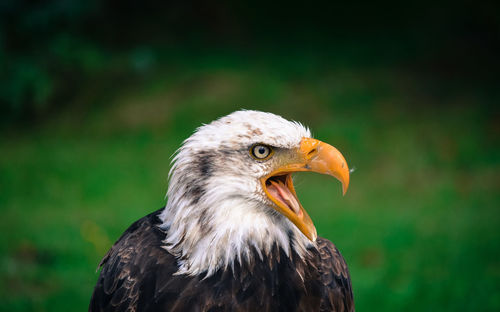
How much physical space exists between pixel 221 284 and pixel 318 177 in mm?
4765

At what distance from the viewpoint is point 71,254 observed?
17.6 feet

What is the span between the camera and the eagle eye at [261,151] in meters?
2.38

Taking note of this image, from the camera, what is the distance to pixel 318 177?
7.09m

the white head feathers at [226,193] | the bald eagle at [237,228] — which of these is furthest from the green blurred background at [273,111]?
the white head feathers at [226,193]

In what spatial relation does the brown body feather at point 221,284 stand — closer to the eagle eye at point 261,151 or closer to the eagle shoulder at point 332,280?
the eagle shoulder at point 332,280

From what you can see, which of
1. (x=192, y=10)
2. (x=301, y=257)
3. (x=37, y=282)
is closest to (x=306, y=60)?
(x=192, y=10)

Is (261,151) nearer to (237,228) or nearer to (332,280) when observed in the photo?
(237,228)

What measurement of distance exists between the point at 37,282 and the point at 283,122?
3.34 meters

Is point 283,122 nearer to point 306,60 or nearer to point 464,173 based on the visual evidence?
point 464,173

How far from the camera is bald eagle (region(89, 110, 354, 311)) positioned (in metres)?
2.39

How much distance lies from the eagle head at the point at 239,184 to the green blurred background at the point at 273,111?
2510mm

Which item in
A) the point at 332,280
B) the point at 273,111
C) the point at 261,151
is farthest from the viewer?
the point at 273,111

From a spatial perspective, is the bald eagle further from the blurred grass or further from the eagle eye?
the blurred grass

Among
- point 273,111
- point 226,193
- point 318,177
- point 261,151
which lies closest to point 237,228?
point 226,193
